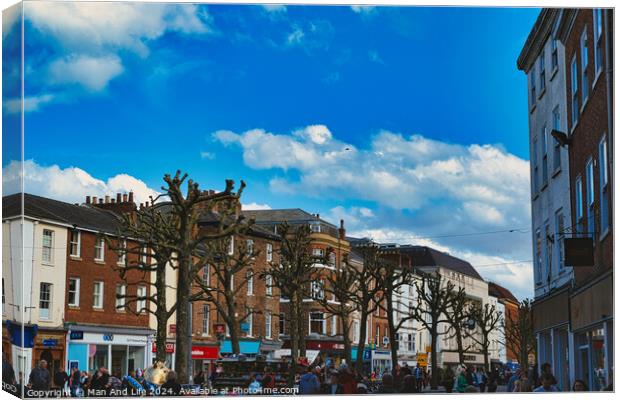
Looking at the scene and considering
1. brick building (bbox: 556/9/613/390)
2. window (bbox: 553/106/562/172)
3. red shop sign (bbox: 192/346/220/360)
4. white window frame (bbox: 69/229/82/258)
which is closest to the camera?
brick building (bbox: 556/9/613/390)

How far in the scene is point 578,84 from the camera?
74.7 feet

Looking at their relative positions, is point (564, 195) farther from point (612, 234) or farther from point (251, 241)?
point (251, 241)

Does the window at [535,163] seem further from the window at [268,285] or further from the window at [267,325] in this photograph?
the window at [267,325]

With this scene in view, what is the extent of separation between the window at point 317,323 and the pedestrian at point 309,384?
5.64 m

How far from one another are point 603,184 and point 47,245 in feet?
37.4

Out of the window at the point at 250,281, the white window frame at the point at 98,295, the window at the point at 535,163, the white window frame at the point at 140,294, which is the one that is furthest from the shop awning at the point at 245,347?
the window at the point at 535,163

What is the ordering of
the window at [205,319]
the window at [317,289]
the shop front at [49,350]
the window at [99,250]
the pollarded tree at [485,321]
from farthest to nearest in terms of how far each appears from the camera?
the pollarded tree at [485,321]
the window at [205,319]
the window at [317,289]
the window at [99,250]
the shop front at [49,350]

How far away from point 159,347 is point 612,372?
1049 cm

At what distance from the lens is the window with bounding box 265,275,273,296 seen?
2703cm

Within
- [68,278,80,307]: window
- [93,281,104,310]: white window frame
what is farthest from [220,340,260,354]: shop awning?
[68,278,80,307]: window

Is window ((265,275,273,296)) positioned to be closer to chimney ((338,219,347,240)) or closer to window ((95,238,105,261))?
chimney ((338,219,347,240))

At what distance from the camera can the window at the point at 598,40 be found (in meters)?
19.5

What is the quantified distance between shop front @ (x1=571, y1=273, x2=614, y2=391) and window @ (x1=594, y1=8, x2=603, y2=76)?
4.13 m

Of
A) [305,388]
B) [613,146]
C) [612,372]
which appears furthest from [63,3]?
[612,372]
